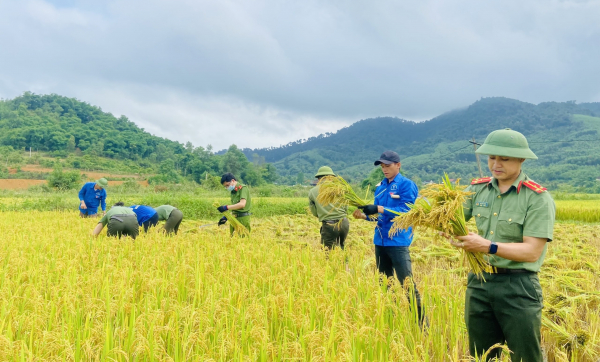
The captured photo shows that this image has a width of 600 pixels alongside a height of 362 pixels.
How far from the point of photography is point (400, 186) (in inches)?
162

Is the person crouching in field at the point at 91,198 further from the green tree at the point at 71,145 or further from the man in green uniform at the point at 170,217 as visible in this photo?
the green tree at the point at 71,145

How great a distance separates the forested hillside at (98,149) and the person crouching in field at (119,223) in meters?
42.9

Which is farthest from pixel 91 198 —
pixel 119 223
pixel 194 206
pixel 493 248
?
pixel 493 248

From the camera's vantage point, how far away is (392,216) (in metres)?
4.00

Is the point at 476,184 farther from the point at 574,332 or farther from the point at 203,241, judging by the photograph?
the point at 203,241

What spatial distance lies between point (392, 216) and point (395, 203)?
0.69 feet

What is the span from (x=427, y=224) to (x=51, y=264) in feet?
15.0

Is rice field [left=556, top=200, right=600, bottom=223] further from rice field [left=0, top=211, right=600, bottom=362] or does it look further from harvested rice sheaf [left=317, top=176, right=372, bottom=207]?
harvested rice sheaf [left=317, top=176, right=372, bottom=207]

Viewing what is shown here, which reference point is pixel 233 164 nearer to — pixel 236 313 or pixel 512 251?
pixel 236 313

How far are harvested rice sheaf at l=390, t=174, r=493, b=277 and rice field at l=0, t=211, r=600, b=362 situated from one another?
603mm

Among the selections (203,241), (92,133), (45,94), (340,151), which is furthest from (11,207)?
(340,151)

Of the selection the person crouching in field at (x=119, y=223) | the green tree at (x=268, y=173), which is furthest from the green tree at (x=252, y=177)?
the person crouching in field at (x=119, y=223)

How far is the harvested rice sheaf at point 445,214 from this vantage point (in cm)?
223

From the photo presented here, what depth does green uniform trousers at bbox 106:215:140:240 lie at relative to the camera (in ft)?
21.5
